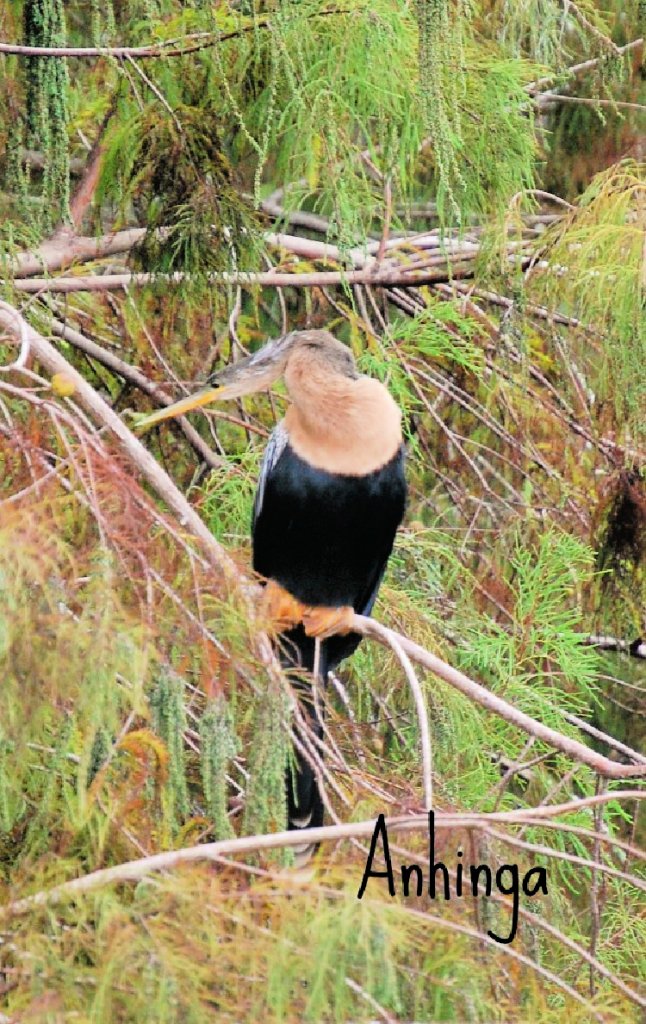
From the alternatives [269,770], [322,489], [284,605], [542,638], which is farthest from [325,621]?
[269,770]

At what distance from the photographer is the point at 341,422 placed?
94.5 inches

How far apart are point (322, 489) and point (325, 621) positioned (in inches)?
9.8

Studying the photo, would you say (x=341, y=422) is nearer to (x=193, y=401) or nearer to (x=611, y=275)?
(x=193, y=401)

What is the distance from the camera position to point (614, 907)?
305 centimetres

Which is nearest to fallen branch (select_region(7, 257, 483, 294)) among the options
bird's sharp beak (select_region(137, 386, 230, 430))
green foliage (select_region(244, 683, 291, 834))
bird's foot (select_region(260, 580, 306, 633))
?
bird's sharp beak (select_region(137, 386, 230, 430))

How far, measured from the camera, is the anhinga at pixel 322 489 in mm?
2389

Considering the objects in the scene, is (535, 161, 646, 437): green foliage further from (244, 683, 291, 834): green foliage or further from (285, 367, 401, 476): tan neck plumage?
(244, 683, 291, 834): green foliage

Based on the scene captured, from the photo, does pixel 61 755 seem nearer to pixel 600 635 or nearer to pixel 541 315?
pixel 541 315

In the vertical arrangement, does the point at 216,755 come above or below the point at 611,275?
below

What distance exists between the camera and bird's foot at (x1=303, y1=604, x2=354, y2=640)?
8.32 feet

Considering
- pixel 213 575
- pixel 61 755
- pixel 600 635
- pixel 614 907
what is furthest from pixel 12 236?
pixel 600 635

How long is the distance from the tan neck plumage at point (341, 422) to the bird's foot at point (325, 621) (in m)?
0.25

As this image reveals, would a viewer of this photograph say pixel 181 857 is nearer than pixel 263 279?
Yes

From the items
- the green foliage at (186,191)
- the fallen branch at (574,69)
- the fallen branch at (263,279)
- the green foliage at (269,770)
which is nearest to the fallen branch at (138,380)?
the fallen branch at (263,279)
